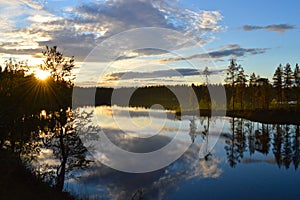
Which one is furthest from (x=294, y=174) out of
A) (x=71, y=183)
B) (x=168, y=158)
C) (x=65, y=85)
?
(x=65, y=85)

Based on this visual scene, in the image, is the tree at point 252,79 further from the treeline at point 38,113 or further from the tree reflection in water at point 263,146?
the treeline at point 38,113

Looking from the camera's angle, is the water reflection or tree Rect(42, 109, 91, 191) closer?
the water reflection

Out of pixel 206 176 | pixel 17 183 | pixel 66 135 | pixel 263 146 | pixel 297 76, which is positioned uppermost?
pixel 297 76

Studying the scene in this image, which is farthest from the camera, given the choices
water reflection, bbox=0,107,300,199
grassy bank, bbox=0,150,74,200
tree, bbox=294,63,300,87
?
tree, bbox=294,63,300,87

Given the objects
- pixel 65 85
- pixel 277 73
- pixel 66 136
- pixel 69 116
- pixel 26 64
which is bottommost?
pixel 66 136

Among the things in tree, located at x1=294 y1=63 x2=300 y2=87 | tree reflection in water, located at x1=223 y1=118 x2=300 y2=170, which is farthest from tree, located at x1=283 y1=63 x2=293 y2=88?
tree reflection in water, located at x1=223 y1=118 x2=300 y2=170

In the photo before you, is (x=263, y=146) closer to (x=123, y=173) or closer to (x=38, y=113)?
(x=123, y=173)

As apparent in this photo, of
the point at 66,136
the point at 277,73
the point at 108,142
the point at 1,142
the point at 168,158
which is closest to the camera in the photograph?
the point at 1,142

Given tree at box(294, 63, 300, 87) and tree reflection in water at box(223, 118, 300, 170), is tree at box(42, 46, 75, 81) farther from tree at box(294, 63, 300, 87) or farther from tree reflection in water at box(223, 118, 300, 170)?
tree at box(294, 63, 300, 87)

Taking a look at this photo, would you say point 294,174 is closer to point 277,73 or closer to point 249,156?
point 249,156

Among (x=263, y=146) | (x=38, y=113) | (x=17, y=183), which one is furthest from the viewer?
(x=263, y=146)

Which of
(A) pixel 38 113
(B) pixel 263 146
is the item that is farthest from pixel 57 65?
(B) pixel 263 146

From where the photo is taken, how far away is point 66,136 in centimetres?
2367

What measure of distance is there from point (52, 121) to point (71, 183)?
15.3 feet
